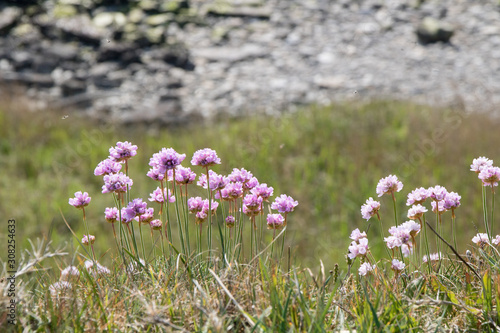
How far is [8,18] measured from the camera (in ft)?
46.0

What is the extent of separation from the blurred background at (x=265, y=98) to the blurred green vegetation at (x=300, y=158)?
0.03 m

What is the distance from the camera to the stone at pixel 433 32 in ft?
48.2

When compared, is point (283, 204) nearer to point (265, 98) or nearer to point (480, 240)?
point (480, 240)

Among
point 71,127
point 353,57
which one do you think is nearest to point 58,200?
point 71,127

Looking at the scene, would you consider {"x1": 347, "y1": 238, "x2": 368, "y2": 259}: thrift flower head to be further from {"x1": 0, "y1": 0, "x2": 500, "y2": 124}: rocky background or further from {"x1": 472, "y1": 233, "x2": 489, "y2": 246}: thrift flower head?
{"x1": 0, "y1": 0, "x2": 500, "y2": 124}: rocky background

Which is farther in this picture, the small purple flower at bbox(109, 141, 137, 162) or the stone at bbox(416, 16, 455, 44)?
the stone at bbox(416, 16, 455, 44)

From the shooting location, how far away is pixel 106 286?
2.29m

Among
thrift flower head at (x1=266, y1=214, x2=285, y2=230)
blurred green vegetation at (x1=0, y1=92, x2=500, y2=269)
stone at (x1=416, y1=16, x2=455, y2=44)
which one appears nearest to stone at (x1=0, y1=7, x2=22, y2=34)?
blurred green vegetation at (x1=0, y1=92, x2=500, y2=269)

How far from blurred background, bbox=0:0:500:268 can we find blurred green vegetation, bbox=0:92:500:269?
0.03 meters

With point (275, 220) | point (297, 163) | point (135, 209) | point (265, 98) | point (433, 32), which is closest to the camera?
point (135, 209)

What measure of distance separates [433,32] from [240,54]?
17.8 ft

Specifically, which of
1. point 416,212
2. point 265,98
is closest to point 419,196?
point 416,212

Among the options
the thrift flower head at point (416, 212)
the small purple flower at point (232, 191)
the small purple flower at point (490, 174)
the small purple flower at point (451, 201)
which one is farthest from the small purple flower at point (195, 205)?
the small purple flower at point (490, 174)

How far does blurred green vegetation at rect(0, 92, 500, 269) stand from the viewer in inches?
287
